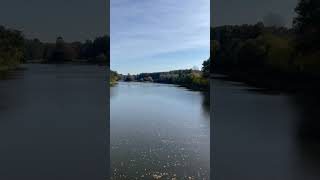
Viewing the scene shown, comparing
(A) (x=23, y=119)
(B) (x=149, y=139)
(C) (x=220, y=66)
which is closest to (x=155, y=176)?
(B) (x=149, y=139)

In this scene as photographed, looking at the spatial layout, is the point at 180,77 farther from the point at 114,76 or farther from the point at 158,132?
the point at 114,76

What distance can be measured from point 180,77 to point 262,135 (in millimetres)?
7940

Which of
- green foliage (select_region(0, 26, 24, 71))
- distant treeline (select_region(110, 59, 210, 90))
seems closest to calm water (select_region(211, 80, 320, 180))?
green foliage (select_region(0, 26, 24, 71))

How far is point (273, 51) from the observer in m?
4.83

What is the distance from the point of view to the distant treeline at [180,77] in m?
9.92

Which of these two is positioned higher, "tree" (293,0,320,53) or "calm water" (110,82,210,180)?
"tree" (293,0,320,53)

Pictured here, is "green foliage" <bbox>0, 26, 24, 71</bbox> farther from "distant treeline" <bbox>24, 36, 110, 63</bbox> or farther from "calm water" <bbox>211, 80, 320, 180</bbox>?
"calm water" <bbox>211, 80, 320, 180</bbox>

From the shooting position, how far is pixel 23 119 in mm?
4445

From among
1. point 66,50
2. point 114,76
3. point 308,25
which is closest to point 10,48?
point 66,50

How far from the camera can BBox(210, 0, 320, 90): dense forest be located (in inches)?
183

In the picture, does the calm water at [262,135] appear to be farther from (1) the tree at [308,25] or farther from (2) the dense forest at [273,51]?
(1) the tree at [308,25]

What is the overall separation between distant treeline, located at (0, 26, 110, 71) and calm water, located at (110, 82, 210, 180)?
182 inches

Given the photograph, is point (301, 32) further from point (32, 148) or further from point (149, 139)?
point (149, 139)

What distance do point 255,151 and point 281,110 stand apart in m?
0.63
